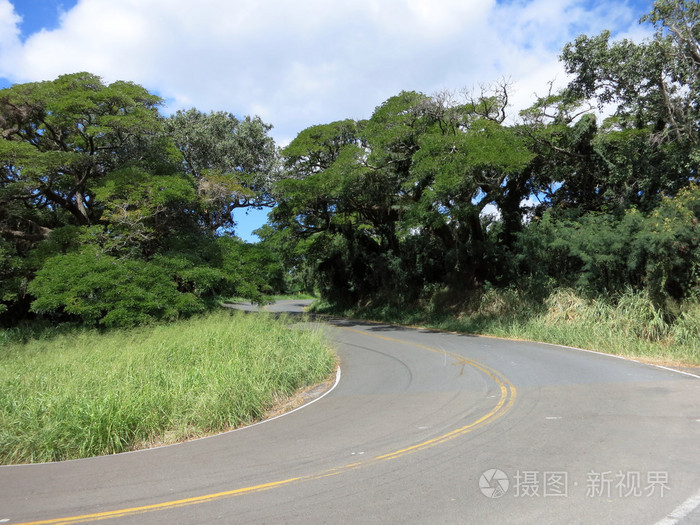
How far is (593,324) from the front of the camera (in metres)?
16.6

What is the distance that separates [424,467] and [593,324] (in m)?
13.9

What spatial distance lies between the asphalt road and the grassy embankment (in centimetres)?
508

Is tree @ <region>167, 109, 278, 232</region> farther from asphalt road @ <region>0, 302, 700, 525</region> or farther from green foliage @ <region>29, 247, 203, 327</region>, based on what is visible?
asphalt road @ <region>0, 302, 700, 525</region>

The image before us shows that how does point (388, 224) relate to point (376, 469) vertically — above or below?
above

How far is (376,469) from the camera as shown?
5.39 m

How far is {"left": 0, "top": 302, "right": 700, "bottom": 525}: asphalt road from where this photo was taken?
4379 mm

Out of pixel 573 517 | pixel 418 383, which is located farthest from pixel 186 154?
pixel 573 517

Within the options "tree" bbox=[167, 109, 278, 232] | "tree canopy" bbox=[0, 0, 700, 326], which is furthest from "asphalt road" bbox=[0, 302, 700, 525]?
"tree" bbox=[167, 109, 278, 232]

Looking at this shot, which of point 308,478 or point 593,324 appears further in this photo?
point 593,324

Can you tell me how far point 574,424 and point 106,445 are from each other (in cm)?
730

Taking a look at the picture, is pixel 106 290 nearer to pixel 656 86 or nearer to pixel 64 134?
pixel 64 134

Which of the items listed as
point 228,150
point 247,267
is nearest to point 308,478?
point 247,267

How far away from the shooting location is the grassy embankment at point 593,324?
45.5ft

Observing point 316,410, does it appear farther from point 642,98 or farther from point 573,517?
point 642,98
